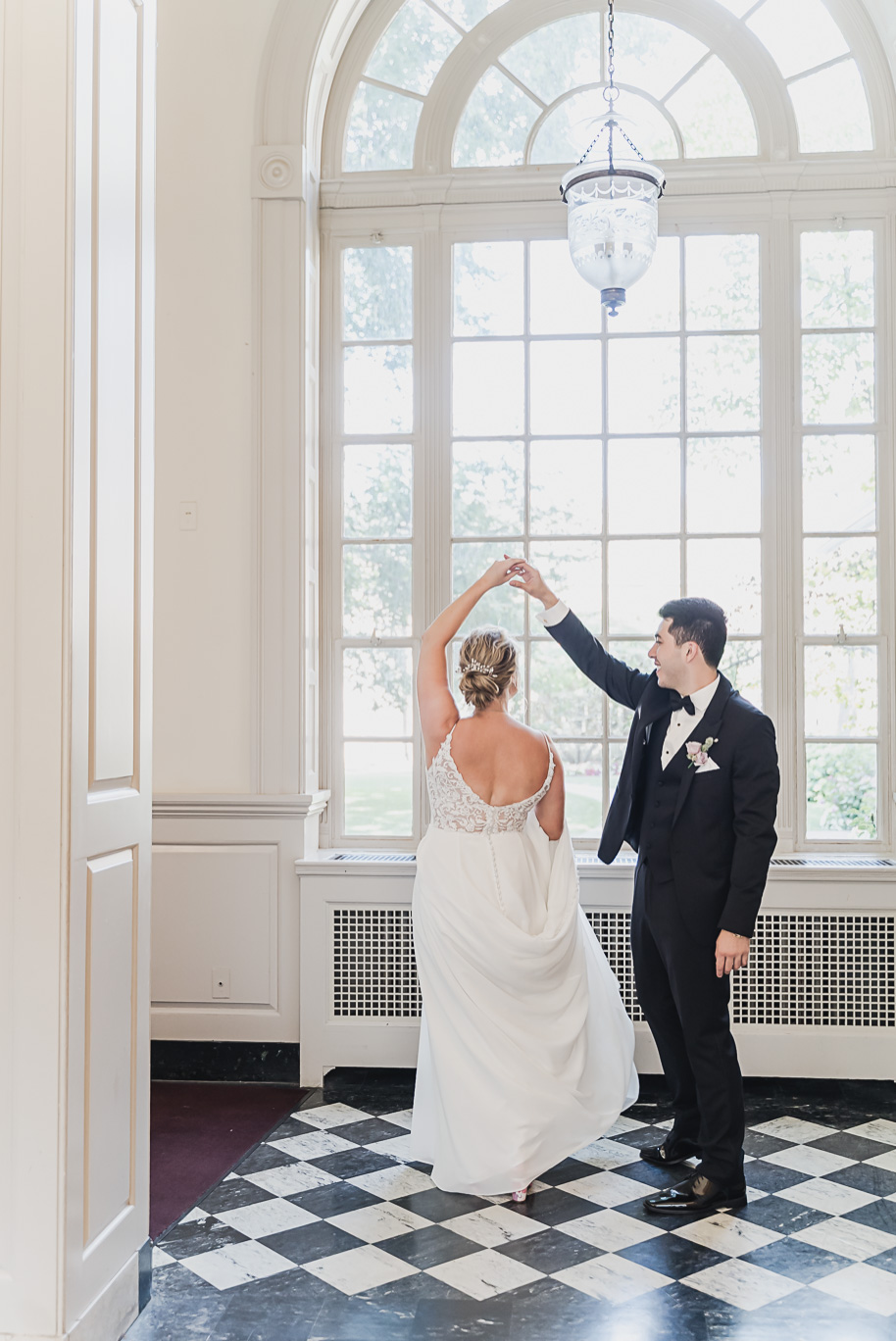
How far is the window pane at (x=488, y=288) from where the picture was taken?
460 cm

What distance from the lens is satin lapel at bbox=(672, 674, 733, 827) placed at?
10.4ft

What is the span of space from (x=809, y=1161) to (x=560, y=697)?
184 cm

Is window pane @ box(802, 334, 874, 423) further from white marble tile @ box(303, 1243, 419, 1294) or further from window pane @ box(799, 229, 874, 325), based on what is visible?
white marble tile @ box(303, 1243, 419, 1294)

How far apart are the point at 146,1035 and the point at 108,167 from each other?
1.93 metres

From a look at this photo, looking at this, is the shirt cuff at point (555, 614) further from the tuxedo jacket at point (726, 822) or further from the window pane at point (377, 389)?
the window pane at point (377, 389)

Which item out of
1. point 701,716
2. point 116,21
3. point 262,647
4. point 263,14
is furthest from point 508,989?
point 263,14

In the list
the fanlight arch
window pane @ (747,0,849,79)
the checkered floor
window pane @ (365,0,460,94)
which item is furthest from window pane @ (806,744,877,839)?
window pane @ (365,0,460,94)

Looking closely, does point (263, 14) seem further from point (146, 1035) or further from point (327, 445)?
point (146, 1035)

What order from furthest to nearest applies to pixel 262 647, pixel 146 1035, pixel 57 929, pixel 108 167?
pixel 262 647, pixel 146 1035, pixel 108 167, pixel 57 929

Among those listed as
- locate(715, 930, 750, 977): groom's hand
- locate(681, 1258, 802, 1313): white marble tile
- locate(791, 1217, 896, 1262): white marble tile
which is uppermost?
locate(715, 930, 750, 977): groom's hand

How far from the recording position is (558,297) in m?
4.58

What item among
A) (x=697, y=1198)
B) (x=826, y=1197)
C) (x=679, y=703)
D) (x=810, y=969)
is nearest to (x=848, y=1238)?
(x=826, y=1197)

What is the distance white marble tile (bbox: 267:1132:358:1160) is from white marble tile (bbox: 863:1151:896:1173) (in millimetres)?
1568

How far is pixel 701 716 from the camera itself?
321 cm
